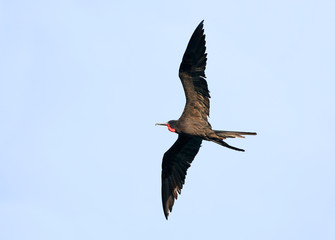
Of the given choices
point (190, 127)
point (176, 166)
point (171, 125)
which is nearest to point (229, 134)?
point (190, 127)

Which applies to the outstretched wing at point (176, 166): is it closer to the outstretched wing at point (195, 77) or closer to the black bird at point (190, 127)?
the black bird at point (190, 127)

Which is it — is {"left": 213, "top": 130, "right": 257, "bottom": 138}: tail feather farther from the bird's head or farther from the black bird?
the bird's head

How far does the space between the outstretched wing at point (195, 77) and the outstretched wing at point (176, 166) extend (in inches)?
41.8

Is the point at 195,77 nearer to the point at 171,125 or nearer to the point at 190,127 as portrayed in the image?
the point at 190,127

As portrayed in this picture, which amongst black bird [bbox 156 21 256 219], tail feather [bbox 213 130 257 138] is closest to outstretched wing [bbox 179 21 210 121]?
black bird [bbox 156 21 256 219]

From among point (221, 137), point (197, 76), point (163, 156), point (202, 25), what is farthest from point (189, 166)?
point (202, 25)

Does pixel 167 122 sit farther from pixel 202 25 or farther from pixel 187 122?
pixel 202 25

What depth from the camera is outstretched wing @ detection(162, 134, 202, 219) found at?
1652cm

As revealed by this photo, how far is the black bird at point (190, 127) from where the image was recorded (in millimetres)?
15273

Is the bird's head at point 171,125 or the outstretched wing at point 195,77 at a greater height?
the outstretched wing at point 195,77

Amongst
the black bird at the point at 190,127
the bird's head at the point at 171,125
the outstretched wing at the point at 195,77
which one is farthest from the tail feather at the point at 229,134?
the bird's head at the point at 171,125

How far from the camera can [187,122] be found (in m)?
15.7

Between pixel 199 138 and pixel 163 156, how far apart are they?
1309 millimetres

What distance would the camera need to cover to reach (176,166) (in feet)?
55.0
